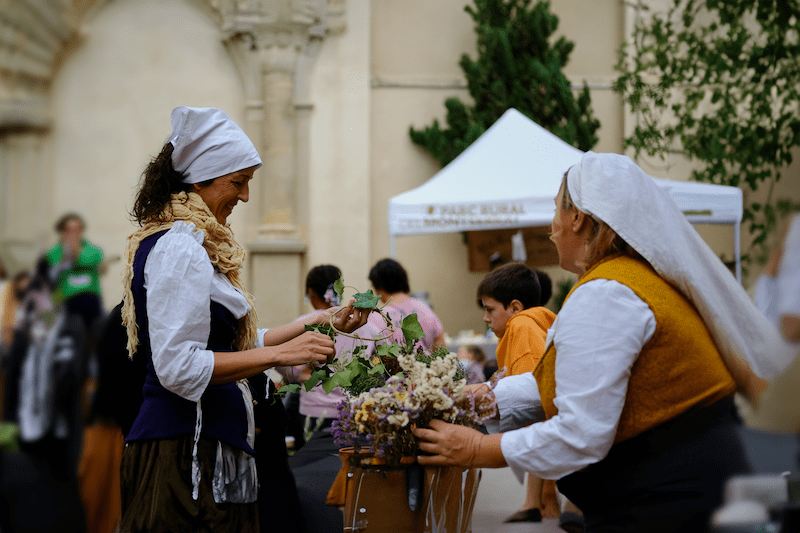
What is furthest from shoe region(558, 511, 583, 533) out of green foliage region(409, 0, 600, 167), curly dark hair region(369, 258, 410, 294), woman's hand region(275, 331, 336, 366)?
green foliage region(409, 0, 600, 167)

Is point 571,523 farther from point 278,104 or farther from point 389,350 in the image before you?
point 278,104

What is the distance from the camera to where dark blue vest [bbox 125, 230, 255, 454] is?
5.81ft

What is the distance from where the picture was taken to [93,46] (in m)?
9.03

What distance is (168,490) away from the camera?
5.69ft

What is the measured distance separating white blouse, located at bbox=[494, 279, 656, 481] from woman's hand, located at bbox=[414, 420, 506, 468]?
0.08 m

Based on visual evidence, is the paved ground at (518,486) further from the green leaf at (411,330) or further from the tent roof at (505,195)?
the tent roof at (505,195)

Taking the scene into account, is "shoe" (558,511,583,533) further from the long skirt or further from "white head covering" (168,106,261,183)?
"white head covering" (168,106,261,183)

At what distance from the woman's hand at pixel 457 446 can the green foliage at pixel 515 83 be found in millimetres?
7500

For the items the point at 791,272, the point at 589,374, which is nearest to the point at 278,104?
the point at 589,374

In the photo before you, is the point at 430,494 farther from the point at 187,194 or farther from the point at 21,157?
the point at 21,157

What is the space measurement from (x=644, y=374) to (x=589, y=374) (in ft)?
0.40

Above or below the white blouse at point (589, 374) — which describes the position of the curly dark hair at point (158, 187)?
above

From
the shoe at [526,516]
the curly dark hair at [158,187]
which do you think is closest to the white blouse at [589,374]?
the curly dark hair at [158,187]

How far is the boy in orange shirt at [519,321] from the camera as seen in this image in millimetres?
3055
